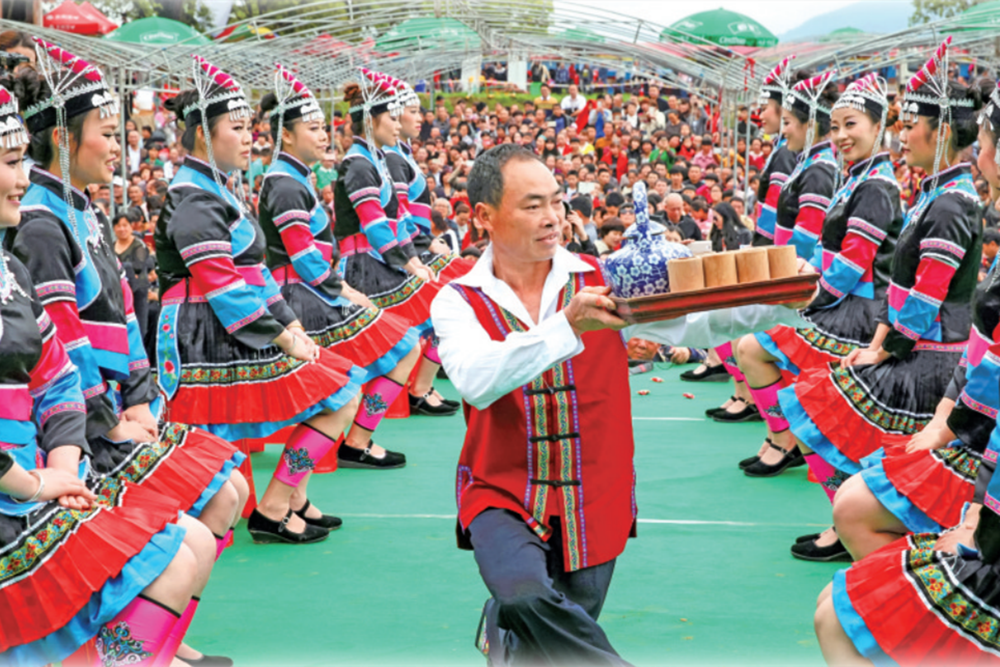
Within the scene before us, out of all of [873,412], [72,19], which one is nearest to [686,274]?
[873,412]

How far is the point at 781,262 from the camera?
2.45 m

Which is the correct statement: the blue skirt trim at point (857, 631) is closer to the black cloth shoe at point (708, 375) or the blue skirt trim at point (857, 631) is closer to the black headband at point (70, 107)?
the black headband at point (70, 107)

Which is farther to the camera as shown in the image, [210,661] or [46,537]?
[210,661]

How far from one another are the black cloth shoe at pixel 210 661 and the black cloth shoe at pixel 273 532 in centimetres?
130

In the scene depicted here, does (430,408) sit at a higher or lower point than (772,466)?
lower

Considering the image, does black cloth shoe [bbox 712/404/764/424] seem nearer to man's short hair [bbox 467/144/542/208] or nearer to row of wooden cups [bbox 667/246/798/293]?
man's short hair [bbox 467/144/542/208]

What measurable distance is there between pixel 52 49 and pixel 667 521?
10.2 ft

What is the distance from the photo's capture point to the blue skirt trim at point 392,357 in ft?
19.5

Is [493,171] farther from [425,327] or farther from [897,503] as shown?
[425,327]

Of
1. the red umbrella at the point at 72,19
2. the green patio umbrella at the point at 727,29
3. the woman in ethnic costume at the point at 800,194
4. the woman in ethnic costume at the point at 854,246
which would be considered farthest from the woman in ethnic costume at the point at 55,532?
the red umbrella at the point at 72,19

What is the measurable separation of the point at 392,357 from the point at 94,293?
9.14ft

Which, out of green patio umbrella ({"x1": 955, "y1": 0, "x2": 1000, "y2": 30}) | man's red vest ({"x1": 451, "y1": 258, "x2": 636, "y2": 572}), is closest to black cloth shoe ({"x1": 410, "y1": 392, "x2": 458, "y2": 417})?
man's red vest ({"x1": 451, "y1": 258, "x2": 636, "y2": 572})

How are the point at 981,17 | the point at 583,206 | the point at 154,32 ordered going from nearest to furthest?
the point at 583,206 < the point at 981,17 < the point at 154,32

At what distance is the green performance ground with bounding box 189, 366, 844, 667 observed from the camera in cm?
362
